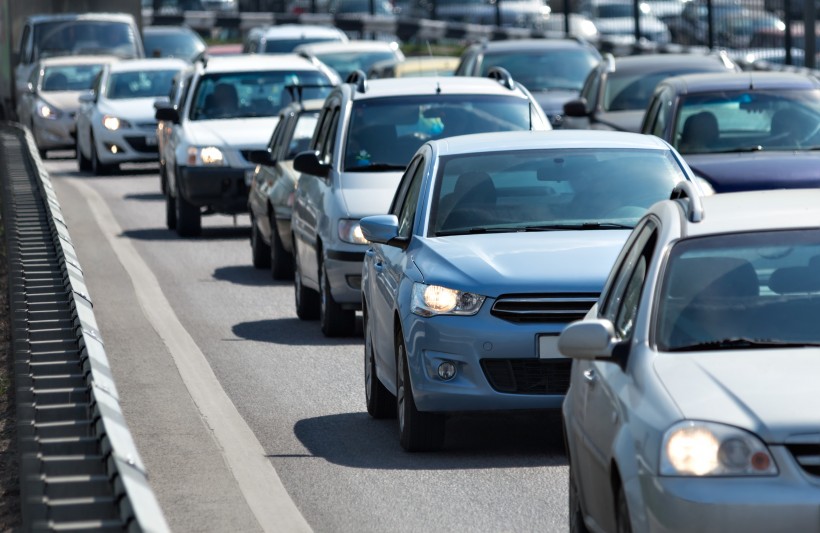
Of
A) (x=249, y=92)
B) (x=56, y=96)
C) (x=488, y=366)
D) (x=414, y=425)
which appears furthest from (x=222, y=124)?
(x=56, y=96)

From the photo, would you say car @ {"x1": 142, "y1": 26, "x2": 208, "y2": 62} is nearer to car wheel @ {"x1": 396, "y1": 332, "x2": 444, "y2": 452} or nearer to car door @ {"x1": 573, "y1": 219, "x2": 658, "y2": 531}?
car wheel @ {"x1": 396, "y1": 332, "x2": 444, "y2": 452}

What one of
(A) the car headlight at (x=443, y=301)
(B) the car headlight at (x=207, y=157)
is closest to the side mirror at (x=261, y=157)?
(B) the car headlight at (x=207, y=157)

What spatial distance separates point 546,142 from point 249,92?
1192cm

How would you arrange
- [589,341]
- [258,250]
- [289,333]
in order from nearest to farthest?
1. [589,341]
2. [289,333]
3. [258,250]

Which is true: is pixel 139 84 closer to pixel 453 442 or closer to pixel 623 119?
pixel 623 119

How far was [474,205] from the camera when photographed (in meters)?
10.5

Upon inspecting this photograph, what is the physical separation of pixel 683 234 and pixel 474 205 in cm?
393

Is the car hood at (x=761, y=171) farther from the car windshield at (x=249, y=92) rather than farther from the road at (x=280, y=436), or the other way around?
the car windshield at (x=249, y=92)

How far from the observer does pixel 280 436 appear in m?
9.98

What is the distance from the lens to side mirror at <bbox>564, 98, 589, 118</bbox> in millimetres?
20766

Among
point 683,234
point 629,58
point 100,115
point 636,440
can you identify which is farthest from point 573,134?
point 100,115

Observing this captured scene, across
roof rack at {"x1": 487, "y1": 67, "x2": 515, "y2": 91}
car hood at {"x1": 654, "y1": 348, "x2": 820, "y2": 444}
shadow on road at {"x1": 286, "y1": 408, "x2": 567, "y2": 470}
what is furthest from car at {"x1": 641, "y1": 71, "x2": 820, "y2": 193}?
car hood at {"x1": 654, "y1": 348, "x2": 820, "y2": 444}

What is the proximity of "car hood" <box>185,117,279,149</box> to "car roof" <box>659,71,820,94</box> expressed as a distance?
528cm

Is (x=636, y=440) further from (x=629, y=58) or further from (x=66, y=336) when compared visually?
(x=629, y=58)
